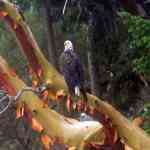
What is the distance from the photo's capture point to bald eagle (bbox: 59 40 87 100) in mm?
3855

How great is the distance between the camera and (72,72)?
162 inches

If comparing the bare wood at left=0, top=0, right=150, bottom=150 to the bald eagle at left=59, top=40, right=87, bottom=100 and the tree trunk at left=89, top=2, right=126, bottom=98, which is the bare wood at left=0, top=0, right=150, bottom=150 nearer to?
the bald eagle at left=59, top=40, right=87, bottom=100

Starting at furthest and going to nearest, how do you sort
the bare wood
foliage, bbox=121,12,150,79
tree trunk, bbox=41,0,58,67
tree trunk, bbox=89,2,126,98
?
Result: tree trunk, bbox=41,0,58,67 → tree trunk, bbox=89,2,126,98 → foliage, bbox=121,12,150,79 → the bare wood

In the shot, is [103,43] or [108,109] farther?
[103,43]

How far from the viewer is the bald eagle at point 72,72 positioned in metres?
3.86

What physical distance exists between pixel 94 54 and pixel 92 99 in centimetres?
761

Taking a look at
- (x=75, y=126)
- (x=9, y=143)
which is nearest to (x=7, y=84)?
(x=75, y=126)

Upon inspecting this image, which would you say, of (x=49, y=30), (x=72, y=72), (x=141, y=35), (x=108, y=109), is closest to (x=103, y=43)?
(x=49, y=30)

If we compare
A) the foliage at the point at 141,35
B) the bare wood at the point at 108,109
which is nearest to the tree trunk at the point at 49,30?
the foliage at the point at 141,35

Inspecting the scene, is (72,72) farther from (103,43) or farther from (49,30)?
(49,30)

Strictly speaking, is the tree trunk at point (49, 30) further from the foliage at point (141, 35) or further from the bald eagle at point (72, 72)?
the bald eagle at point (72, 72)

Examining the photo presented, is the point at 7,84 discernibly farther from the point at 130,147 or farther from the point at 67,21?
the point at 67,21

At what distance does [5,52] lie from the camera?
15195 mm

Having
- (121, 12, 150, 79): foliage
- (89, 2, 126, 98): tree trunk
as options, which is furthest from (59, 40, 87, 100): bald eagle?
(89, 2, 126, 98): tree trunk
